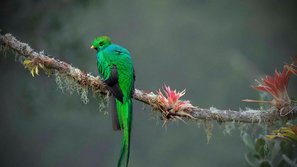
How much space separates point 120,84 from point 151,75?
448 inches

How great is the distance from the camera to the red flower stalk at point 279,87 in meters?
3.36

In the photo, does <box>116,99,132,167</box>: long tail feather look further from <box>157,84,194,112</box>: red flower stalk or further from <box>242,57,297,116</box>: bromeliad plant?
<box>242,57,297,116</box>: bromeliad plant

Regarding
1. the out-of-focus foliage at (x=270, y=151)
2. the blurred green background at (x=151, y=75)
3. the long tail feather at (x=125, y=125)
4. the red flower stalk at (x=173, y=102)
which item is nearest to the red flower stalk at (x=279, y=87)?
the out-of-focus foliage at (x=270, y=151)

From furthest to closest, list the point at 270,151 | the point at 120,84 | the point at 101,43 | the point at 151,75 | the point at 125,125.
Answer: the point at 151,75 < the point at 101,43 < the point at 270,151 < the point at 120,84 < the point at 125,125

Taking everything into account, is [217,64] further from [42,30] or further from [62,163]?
[42,30]

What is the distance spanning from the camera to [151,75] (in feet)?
48.8

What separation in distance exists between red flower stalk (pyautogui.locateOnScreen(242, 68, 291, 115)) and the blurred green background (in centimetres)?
516

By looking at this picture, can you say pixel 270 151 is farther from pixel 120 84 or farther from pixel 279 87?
pixel 120 84

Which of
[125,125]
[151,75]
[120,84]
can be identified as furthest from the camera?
[151,75]

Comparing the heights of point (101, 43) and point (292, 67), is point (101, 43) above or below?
above

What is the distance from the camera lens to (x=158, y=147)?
630 inches

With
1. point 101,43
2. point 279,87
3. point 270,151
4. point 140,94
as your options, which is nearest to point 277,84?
point 279,87

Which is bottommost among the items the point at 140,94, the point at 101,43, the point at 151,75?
the point at 140,94

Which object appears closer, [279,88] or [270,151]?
[279,88]
